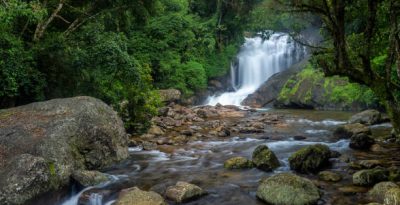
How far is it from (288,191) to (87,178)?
4.59 meters

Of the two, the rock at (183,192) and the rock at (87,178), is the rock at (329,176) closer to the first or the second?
the rock at (183,192)

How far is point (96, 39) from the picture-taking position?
14.3 metres

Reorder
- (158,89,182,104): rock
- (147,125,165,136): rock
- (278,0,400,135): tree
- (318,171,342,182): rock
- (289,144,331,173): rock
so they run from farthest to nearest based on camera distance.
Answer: (158,89,182,104): rock, (147,125,165,136): rock, (289,144,331,173): rock, (318,171,342,182): rock, (278,0,400,135): tree

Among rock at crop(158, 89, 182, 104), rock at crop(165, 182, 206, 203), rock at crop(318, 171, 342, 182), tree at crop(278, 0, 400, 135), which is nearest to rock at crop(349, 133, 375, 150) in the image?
rock at crop(318, 171, 342, 182)

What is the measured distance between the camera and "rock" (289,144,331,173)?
9.91m

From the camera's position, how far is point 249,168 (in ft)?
33.9

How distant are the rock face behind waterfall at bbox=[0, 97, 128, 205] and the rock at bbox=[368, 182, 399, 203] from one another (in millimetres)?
6663

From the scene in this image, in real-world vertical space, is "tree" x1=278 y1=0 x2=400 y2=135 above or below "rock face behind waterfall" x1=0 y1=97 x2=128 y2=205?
above

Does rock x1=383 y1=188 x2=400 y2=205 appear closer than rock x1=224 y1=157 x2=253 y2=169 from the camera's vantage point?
Yes

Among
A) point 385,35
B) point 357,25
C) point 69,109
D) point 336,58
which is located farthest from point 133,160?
point 357,25

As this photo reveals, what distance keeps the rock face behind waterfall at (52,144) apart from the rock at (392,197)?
265 inches

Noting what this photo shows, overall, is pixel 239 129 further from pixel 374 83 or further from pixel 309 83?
pixel 309 83

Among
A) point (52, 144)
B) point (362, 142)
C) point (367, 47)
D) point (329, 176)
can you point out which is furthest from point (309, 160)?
point (52, 144)

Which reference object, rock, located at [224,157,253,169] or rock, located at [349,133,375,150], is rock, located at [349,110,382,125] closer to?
rock, located at [349,133,375,150]
